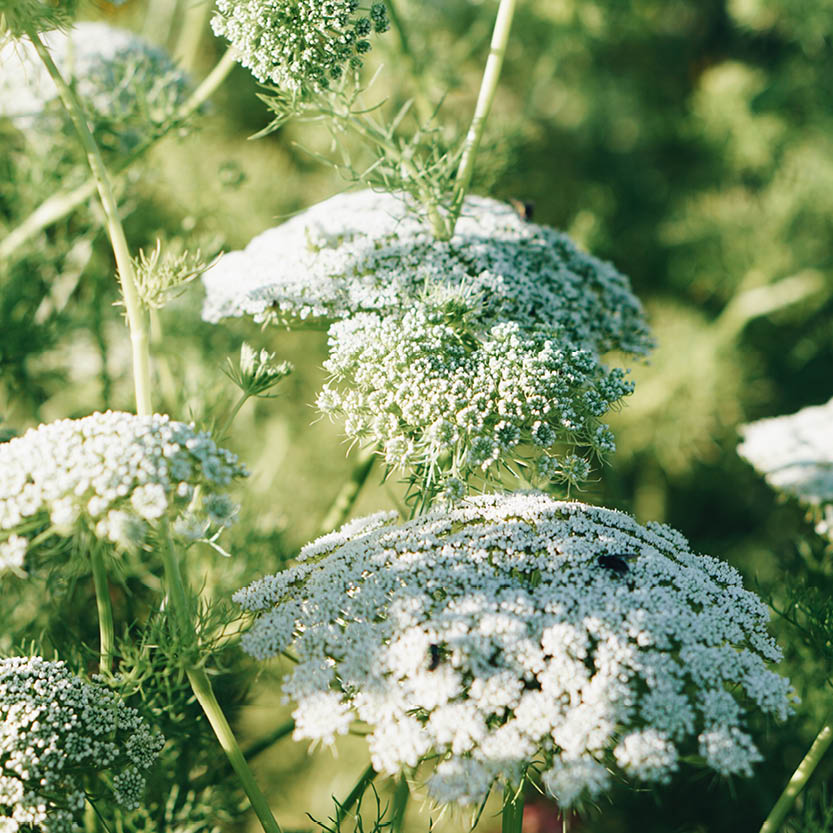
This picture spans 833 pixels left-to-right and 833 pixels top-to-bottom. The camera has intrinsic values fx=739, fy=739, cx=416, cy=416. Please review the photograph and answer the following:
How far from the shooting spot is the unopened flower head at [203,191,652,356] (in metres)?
1.50

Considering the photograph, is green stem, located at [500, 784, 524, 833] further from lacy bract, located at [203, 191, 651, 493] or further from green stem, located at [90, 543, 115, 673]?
green stem, located at [90, 543, 115, 673]

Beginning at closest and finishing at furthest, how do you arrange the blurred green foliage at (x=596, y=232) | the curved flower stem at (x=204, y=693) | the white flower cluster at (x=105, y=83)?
the curved flower stem at (x=204, y=693)
the white flower cluster at (x=105, y=83)
the blurred green foliage at (x=596, y=232)

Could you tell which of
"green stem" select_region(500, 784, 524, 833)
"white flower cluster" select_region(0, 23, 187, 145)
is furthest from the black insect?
"white flower cluster" select_region(0, 23, 187, 145)

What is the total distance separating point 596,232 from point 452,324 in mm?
1328

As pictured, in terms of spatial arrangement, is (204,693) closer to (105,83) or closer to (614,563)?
(614,563)

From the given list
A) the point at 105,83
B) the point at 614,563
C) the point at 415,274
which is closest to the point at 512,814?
the point at 614,563

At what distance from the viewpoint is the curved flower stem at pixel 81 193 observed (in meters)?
1.81

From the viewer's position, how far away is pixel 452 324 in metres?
1.37

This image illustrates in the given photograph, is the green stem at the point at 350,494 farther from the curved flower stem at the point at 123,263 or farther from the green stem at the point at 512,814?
the green stem at the point at 512,814

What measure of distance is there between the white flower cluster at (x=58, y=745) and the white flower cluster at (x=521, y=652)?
266 millimetres

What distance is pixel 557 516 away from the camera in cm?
127

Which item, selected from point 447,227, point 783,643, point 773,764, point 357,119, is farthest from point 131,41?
point 773,764

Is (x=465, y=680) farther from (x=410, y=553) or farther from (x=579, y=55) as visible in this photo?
(x=579, y=55)

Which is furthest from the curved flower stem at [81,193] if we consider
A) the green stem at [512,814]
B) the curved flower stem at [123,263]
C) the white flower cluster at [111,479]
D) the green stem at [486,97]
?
the green stem at [512,814]
